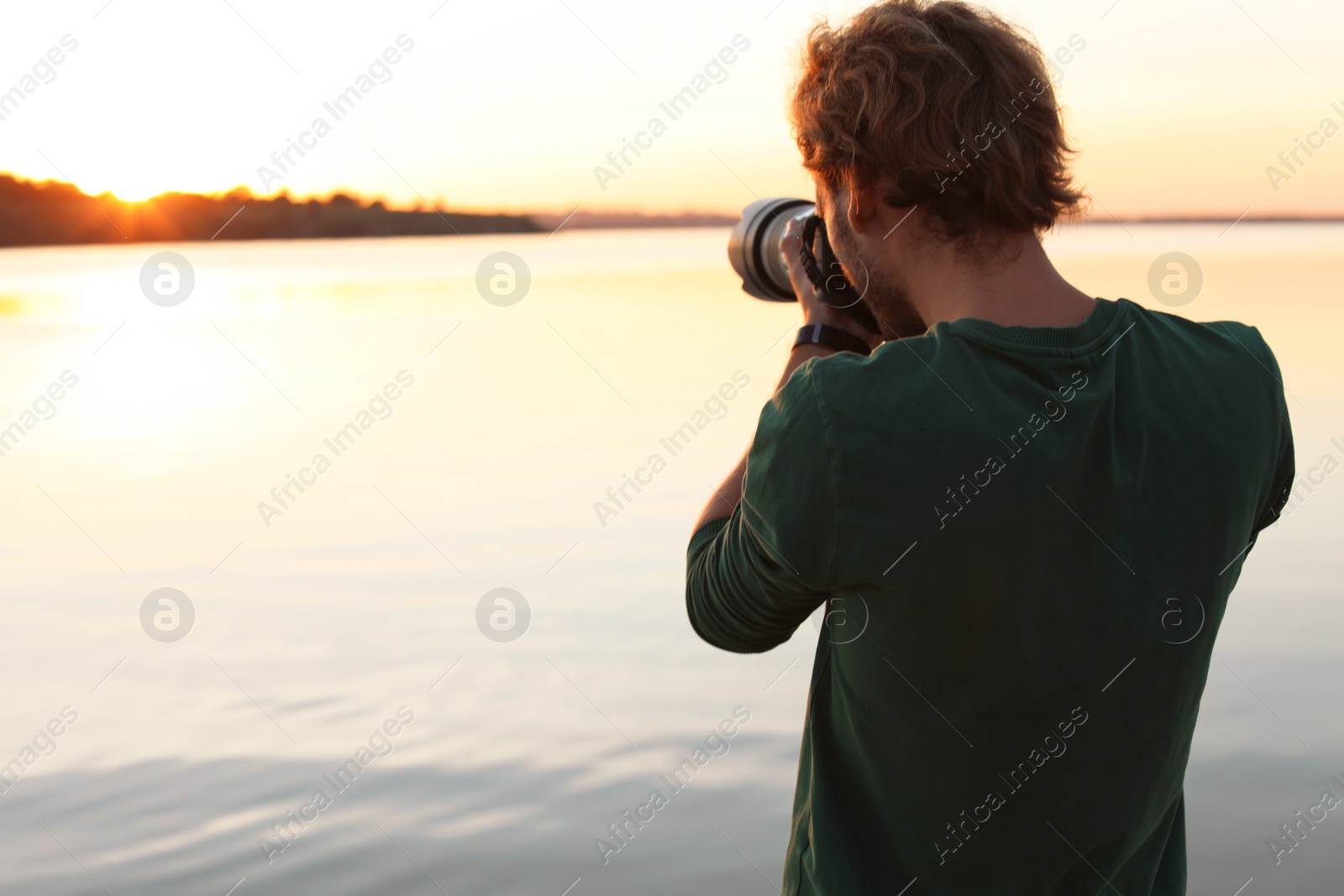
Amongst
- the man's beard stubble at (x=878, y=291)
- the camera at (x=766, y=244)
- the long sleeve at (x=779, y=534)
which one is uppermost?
the camera at (x=766, y=244)

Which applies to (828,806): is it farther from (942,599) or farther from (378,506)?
(378,506)

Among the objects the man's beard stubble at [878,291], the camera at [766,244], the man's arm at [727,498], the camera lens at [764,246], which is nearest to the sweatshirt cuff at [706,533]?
the man's arm at [727,498]

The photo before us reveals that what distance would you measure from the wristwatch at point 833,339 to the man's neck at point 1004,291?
20cm

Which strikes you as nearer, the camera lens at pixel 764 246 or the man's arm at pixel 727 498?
the man's arm at pixel 727 498

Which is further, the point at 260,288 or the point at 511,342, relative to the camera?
the point at 260,288

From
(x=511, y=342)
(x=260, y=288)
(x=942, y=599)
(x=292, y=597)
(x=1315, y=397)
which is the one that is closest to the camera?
(x=942, y=599)

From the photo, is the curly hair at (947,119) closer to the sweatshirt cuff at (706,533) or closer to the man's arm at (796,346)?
the man's arm at (796,346)

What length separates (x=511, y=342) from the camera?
11.1 m

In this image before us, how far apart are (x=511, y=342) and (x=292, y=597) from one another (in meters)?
7.24

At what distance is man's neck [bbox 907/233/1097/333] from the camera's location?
38.8 inches

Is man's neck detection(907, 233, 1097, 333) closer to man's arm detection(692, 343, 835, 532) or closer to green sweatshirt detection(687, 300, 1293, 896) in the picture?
green sweatshirt detection(687, 300, 1293, 896)

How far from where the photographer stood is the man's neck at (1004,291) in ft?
3.23

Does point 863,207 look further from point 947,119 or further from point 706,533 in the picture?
point 706,533

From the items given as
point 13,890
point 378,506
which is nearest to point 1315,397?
point 378,506
